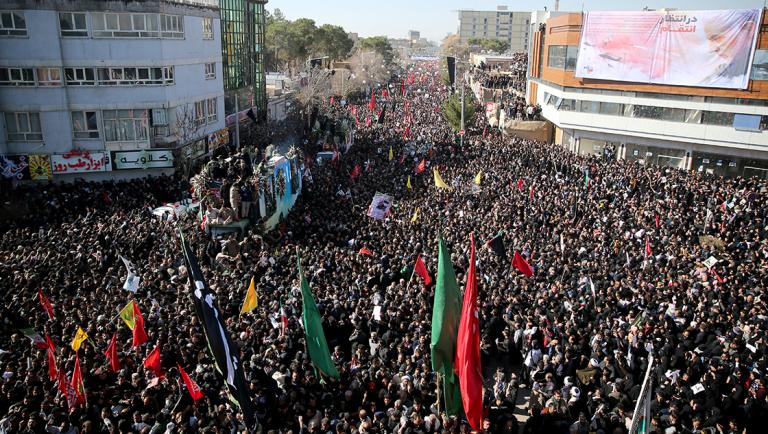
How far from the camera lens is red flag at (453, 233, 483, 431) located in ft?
28.5

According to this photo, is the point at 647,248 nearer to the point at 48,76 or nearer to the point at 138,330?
the point at 138,330

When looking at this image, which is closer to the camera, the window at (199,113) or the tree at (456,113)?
the window at (199,113)

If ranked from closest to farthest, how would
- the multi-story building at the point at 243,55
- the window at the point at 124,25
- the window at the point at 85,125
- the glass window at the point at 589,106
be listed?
the window at the point at 124,25
the window at the point at 85,125
the glass window at the point at 589,106
the multi-story building at the point at 243,55

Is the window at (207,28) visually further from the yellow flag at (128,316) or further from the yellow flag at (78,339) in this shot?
the yellow flag at (78,339)

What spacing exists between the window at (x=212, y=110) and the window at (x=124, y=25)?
6036mm

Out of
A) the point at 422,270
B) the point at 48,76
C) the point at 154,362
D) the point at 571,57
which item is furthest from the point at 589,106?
the point at 154,362

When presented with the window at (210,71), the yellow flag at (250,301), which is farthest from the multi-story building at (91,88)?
the yellow flag at (250,301)

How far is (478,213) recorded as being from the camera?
71.2ft

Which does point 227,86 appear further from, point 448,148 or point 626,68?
point 626,68

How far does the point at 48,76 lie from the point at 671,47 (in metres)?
31.9

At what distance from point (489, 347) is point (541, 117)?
36952mm

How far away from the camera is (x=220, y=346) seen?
870 centimetres

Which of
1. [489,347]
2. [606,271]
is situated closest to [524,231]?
[606,271]

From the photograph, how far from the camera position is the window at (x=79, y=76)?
28.4 m
